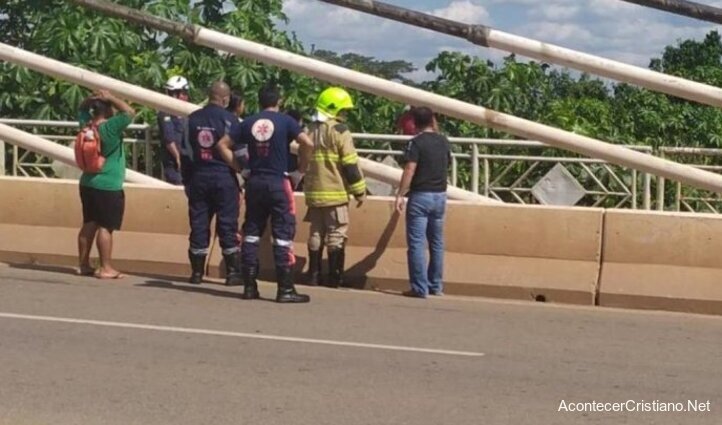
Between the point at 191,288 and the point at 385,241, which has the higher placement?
the point at 385,241

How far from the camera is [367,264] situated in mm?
12688

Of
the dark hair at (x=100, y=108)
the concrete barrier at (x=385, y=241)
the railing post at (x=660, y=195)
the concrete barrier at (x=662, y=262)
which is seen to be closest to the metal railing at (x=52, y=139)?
the concrete barrier at (x=385, y=241)

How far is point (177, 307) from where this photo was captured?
1110 cm

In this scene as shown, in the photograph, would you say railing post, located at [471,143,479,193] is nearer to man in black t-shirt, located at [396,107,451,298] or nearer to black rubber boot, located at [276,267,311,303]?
man in black t-shirt, located at [396,107,451,298]

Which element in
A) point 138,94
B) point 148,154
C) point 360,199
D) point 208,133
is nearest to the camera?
point 208,133

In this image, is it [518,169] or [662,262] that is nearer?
[662,262]

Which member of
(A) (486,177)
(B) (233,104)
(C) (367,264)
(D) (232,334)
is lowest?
(D) (232,334)

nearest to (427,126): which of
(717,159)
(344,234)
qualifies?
(344,234)

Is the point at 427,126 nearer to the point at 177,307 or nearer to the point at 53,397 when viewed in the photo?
the point at 177,307

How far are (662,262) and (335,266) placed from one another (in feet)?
9.20

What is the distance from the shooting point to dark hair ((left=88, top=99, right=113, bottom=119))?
12.5m

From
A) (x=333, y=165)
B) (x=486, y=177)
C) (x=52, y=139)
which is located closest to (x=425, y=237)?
(x=333, y=165)

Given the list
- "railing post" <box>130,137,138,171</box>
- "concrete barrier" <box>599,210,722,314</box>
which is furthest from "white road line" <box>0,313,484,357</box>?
"railing post" <box>130,137,138,171</box>

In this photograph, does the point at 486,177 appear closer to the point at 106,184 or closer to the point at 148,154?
the point at 148,154
